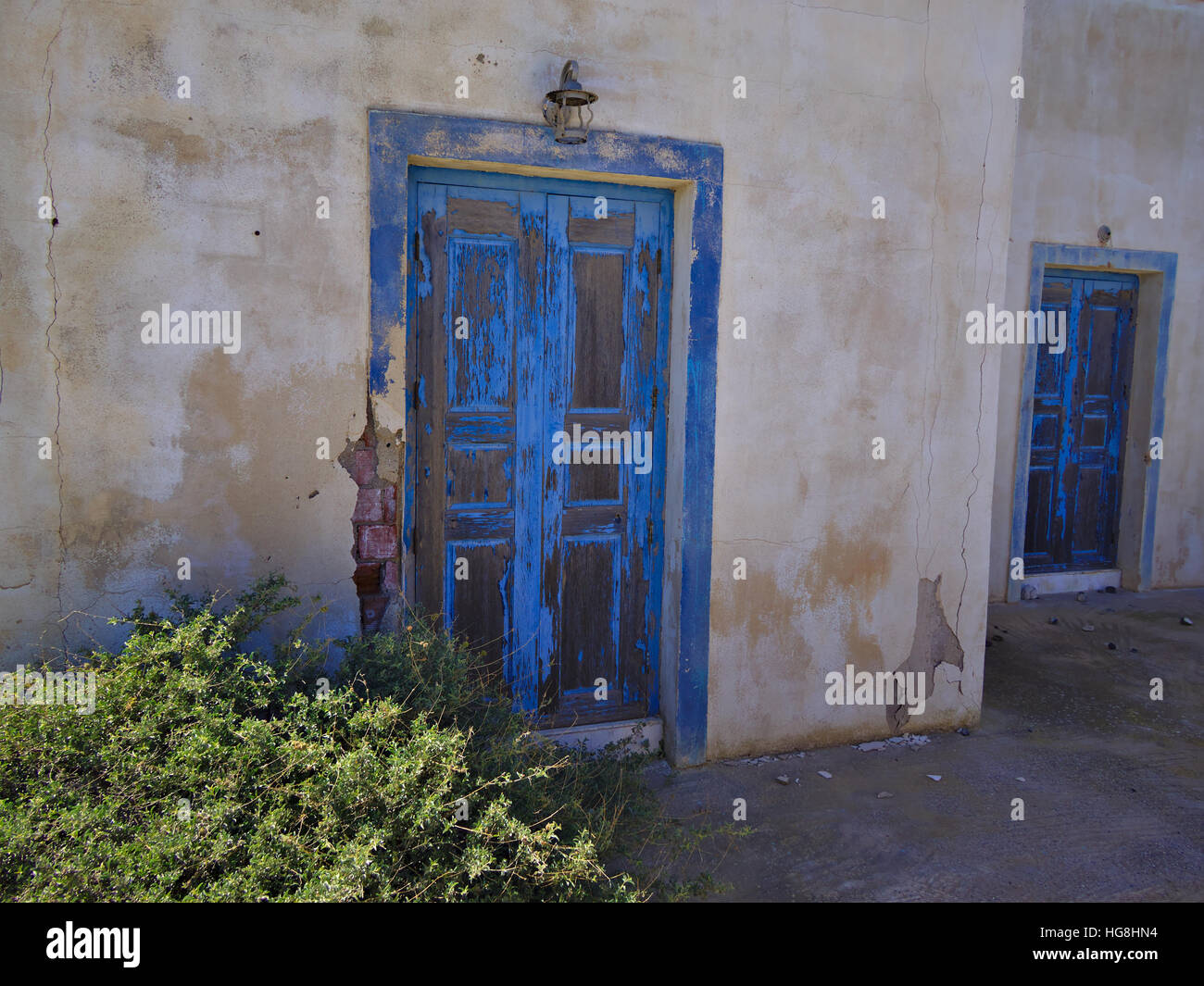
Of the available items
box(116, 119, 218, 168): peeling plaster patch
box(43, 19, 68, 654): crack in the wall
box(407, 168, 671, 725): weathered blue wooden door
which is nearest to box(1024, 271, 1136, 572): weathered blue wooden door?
box(407, 168, 671, 725): weathered blue wooden door

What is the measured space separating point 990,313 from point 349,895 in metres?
3.92

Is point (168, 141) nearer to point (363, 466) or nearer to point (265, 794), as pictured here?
point (363, 466)

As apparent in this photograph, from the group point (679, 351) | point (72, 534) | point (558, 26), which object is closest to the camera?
point (72, 534)

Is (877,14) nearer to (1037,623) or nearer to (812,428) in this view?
(812,428)

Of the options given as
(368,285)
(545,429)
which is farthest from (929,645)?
(368,285)

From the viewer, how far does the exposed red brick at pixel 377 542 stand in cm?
351

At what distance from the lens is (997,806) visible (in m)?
3.83

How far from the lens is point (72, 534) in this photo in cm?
315

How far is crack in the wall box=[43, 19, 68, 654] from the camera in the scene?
302 cm

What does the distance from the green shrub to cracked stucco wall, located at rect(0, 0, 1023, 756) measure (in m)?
0.60

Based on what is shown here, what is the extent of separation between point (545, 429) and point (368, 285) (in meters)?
0.96

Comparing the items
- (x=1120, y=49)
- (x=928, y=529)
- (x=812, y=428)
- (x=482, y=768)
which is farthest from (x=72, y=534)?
(x=1120, y=49)
